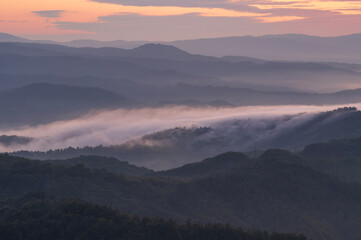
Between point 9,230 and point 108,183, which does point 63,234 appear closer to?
point 9,230

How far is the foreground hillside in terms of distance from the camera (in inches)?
3561

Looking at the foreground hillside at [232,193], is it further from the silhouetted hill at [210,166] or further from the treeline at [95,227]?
the treeline at [95,227]

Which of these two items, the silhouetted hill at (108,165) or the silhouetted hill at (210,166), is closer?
the silhouetted hill at (210,166)

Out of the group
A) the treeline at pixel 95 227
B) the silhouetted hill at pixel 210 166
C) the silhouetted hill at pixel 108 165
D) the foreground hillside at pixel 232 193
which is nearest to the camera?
the treeline at pixel 95 227

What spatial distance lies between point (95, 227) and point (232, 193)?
119 ft

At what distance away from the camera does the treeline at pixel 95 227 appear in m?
64.0

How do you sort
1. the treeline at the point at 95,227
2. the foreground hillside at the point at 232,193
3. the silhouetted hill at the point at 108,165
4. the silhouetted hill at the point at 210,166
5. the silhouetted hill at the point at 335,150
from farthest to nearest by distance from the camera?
the silhouetted hill at the point at 108,165 → the silhouetted hill at the point at 335,150 → the silhouetted hill at the point at 210,166 → the foreground hillside at the point at 232,193 → the treeline at the point at 95,227

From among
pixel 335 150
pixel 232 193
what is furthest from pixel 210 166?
pixel 232 193

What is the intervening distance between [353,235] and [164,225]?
3092 centimetres

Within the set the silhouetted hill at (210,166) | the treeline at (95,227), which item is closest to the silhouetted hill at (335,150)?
the silhouetted hill at (210,166)

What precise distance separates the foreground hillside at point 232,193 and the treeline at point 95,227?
18.5m

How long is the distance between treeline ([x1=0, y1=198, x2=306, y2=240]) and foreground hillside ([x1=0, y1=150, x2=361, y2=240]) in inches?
730

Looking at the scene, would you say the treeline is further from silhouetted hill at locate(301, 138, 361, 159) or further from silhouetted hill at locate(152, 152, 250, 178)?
silhouetted hill at locate(301, 138, 361, 159)

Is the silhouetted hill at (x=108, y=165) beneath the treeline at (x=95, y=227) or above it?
above
